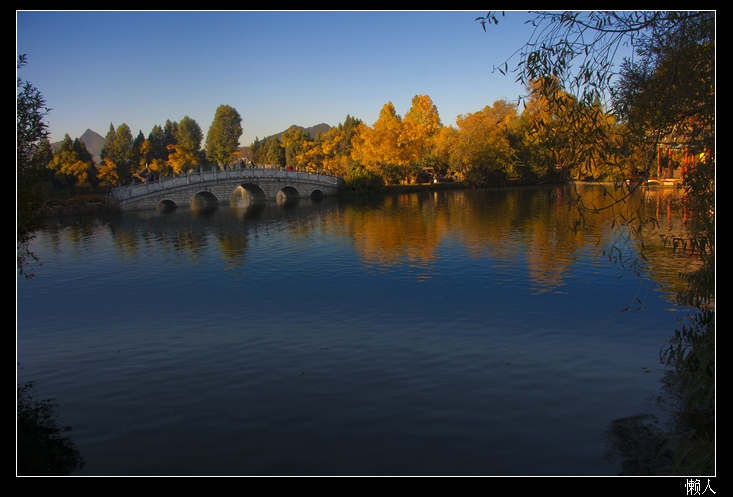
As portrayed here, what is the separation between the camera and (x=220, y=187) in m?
42.1

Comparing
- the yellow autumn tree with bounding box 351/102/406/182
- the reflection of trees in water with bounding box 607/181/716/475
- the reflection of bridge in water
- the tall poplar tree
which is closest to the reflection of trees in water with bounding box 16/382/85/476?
the reflection of trees in water with bounding box 607/181/716/475

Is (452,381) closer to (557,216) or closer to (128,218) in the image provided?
(557,216)

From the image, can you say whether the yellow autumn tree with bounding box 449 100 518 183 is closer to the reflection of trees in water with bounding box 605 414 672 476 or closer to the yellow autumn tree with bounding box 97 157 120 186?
the yellow autumn tree with bounding box 97 157 120 186

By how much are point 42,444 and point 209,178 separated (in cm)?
3586

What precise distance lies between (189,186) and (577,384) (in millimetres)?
35871

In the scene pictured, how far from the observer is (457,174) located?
58750 mm

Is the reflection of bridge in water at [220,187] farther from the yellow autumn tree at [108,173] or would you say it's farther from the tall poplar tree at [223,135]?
the tall poplar tree at [223,135]

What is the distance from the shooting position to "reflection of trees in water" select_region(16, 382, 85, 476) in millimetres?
5965

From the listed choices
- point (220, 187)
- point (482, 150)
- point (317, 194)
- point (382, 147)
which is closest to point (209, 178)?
point (220, 187)

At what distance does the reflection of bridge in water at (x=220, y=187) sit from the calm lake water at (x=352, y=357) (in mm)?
20490

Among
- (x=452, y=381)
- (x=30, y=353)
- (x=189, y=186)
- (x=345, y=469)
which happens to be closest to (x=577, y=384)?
(x=452, y=381)

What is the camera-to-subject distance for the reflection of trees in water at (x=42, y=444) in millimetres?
5965

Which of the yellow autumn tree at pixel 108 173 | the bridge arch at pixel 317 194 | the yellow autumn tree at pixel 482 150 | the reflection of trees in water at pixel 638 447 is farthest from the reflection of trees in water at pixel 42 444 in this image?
→ the yellow autumn tree at pixel 108 173

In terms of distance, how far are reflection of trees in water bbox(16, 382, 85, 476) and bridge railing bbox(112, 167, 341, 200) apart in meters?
32.2
